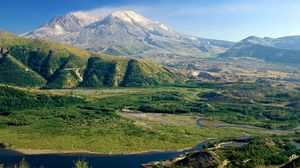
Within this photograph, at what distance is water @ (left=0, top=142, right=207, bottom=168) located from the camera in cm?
14888

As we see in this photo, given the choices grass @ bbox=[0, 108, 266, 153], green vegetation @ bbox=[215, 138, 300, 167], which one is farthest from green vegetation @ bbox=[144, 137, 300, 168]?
grass @ bbox=[0, 108, 266, 153]

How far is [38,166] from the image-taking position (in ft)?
477

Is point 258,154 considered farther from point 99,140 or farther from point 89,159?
point 99,140

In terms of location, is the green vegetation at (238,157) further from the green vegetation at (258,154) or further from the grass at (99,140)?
the grass at (99,140)

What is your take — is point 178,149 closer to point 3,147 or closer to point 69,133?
point 69,133

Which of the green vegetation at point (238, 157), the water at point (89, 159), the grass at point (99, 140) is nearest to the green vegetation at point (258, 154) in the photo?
the green vegetation at point (238, 157)

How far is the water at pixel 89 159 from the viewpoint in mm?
148875

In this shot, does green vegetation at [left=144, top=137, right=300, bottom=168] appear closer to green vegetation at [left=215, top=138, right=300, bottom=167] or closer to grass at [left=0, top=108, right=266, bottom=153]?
green vegetation at [left=215, top=138, right=300, bottom=167]

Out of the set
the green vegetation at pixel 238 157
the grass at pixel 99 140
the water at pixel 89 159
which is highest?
the green vegetation at pixel 238 157

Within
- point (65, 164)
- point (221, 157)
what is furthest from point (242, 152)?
point (65, 164)

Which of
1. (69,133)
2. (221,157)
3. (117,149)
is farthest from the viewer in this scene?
(69,133)

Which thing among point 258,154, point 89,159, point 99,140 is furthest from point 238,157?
point 99,140

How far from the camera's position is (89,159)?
516 feet

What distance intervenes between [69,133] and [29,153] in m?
32.9
